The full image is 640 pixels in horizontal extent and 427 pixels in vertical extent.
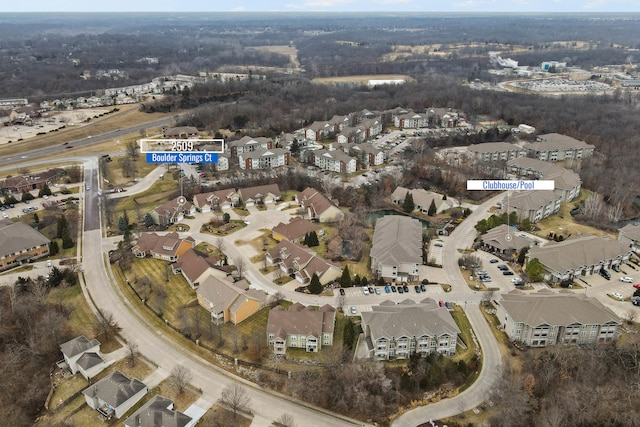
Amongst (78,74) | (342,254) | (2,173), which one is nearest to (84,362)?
(342,254)

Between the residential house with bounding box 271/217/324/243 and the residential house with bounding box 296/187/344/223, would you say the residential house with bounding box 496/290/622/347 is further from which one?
the residential house with bounding box 296/187/344/223

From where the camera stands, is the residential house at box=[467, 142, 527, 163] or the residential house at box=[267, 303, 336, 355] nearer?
the residential house at box=[267, 303, 336, 355]

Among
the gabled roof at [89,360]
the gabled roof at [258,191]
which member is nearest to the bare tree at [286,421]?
the gabled roof at [89,360]

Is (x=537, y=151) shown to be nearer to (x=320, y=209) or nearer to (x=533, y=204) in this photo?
(x=533, y=204)

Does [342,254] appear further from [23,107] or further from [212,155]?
[23,107]

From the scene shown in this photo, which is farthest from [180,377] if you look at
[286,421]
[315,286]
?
[315,286]

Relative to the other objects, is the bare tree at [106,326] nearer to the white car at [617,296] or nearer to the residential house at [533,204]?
the white car at [617,296]

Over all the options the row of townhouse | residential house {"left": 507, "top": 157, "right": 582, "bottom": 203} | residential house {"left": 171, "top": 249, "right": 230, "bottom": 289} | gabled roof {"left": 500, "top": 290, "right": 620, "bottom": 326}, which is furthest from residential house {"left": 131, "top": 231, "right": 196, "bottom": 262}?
the row of townhouse
